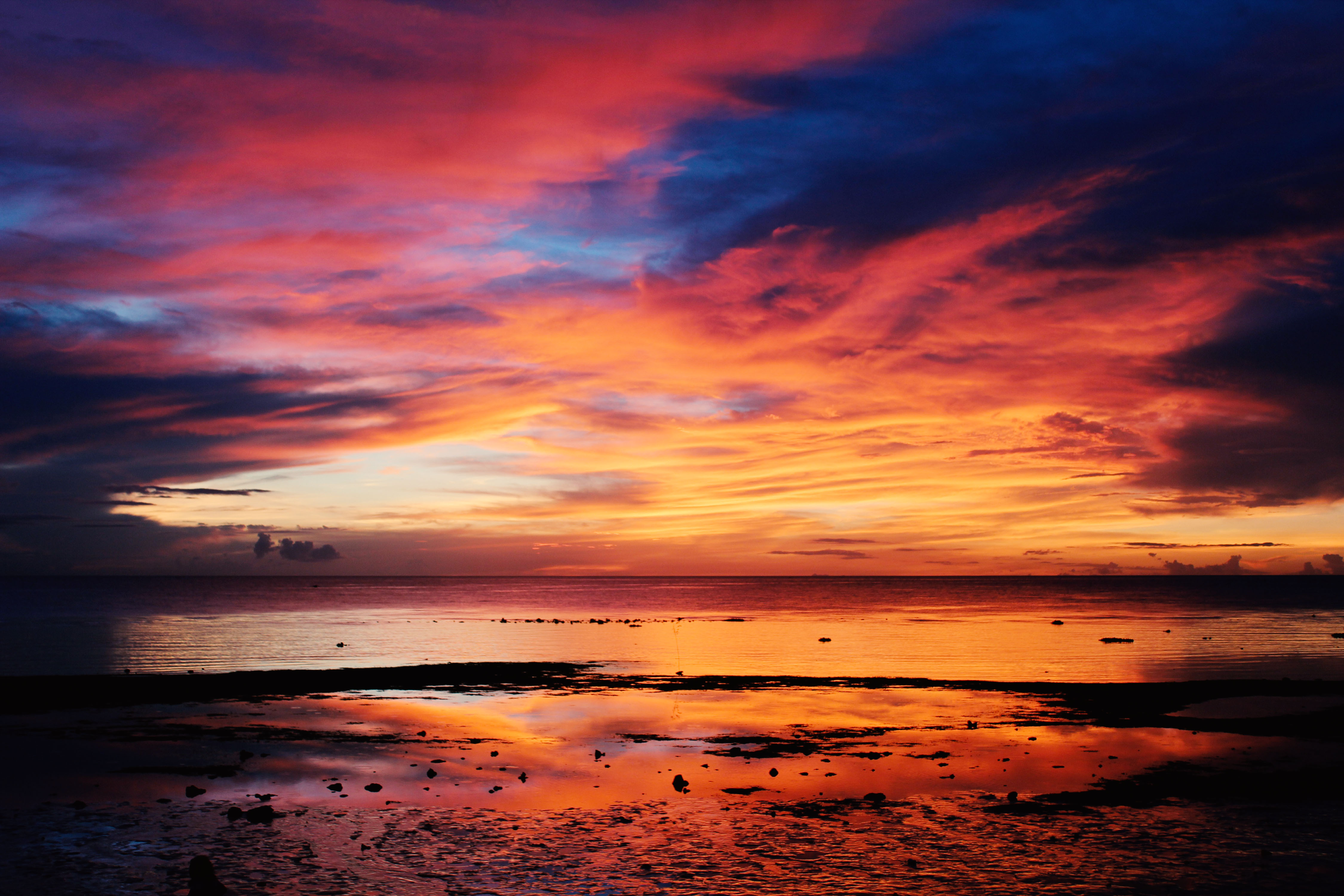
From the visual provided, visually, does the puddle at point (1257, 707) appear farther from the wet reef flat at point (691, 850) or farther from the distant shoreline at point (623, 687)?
the wet reef flat at point (691, 850)

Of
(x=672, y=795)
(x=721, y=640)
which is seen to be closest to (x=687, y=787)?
(x=672, y=795)

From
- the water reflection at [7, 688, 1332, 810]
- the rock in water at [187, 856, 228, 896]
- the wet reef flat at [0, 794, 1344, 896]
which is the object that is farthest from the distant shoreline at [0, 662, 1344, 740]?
the rock in water at [187, 856, 228, 896]

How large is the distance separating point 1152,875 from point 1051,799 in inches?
225

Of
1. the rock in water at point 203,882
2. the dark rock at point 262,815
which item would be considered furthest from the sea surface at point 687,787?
the rock in water at point 203,882

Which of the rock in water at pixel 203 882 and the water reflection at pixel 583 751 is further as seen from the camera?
the water reflection at pixel 583 751

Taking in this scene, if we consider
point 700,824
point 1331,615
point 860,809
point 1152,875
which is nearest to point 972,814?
point 860,809

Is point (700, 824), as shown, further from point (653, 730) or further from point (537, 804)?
point (653, 730)

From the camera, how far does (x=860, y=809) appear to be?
21938 mm

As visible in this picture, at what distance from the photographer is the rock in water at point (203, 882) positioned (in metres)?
15.6

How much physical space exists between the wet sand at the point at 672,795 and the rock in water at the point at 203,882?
557 mm

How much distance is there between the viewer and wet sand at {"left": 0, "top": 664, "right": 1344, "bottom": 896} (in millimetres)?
17234

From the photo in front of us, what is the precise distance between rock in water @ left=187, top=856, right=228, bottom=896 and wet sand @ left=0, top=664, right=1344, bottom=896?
557mm

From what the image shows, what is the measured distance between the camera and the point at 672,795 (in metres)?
23.2

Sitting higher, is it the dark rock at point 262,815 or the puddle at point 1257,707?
the dark rock at point 262,815
